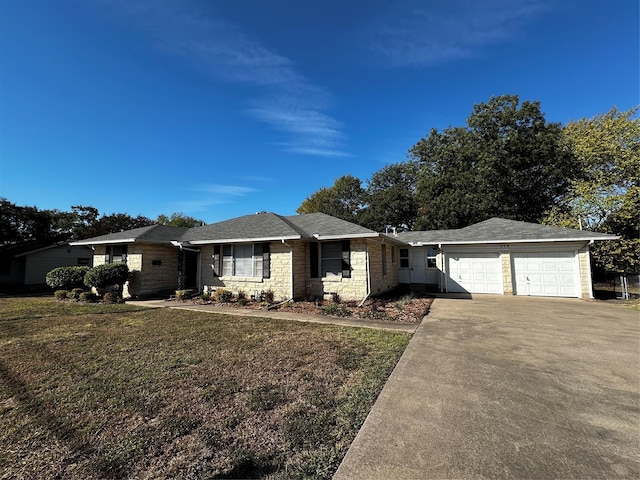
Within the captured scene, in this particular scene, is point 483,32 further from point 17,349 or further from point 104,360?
point 17,349

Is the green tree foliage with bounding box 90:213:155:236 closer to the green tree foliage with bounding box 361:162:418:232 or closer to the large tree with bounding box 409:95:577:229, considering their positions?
the green tree foliage with bounding box 361:162:418:232

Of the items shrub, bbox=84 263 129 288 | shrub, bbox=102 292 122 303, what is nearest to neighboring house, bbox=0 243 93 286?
shrub, bbox=84 263 129 288

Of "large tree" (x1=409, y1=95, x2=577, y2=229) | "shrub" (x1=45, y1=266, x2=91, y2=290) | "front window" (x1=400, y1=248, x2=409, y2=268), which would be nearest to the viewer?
"shrub" (x1=45, y1=266, x2=91, y2=290)

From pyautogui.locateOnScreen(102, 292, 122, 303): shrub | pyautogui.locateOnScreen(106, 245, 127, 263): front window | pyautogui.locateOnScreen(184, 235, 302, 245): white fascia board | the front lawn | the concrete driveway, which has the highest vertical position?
pyautogui.locateOnScreen(184, 235, 302, 245): white fascia board

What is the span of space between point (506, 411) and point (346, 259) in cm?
841

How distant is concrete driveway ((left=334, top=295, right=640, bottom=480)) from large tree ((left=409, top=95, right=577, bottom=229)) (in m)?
19.2

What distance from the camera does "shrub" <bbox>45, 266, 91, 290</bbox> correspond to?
1370cm

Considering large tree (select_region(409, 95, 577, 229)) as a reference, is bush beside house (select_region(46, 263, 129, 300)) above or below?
below

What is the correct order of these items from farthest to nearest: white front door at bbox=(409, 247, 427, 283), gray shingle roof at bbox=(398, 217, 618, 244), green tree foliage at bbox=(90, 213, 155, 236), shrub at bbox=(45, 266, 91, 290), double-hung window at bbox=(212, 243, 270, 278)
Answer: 1. green tree foliage at bbox=(90, 213, 155, 236)
2. white front door at bbox=(409, 247, 427, 283)
3. shrub at bbox=(45, 266, 91, 290)
4. double-hung window at bbox=(212, 243, 270, 278)
5. gray shingle roof at bbox=(398, 217, 618, 244)

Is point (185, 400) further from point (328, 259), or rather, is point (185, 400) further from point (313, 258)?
point (313, 258)

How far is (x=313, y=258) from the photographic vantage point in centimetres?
1239

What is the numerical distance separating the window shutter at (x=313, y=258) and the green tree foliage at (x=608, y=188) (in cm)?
1481

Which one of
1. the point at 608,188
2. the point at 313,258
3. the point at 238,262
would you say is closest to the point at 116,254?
the point at 238,262

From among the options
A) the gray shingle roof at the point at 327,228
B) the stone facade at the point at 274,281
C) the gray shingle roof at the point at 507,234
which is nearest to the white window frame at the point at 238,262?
the stone facade at the point at 274,281
